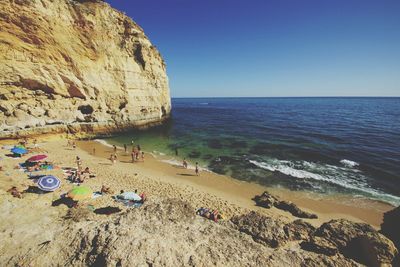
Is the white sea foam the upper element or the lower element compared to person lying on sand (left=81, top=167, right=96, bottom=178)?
lower

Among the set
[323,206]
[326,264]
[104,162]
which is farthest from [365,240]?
[104,162]

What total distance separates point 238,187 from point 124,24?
1134 inches

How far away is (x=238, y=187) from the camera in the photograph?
1583cm

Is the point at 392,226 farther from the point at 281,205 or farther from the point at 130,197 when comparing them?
the point at 130,197

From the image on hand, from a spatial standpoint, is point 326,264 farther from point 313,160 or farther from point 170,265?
point 313,160

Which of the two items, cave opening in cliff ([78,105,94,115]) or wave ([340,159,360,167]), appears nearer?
wave ([340,159,360,167])

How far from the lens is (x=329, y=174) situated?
18203mm

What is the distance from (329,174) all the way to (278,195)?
673cm

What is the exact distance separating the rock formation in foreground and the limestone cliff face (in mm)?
17753

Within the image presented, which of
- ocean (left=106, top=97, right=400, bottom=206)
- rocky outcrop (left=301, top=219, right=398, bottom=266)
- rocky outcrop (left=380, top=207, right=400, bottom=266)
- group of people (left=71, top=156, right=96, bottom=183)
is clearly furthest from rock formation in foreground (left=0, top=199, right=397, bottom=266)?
ocean (left=106, top=97, right=400, bottom=206)

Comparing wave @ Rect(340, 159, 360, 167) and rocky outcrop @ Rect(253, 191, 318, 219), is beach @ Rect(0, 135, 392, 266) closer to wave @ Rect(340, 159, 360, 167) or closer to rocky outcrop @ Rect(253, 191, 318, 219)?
rocky outcrop @ Rect(253, 191, 318, 219)

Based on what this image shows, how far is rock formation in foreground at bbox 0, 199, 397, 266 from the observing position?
5.70 m

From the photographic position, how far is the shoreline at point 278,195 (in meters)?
12.5

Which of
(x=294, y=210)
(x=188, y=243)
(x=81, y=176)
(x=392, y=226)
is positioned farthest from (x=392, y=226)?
(x=81, y=176)
